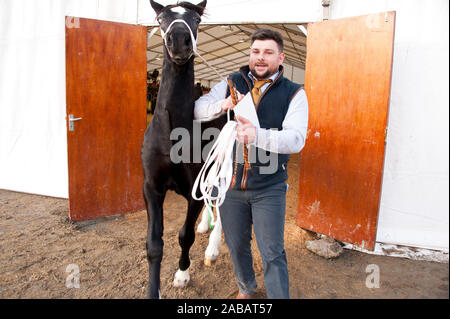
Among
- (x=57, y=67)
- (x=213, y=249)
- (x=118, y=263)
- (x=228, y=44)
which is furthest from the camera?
(x=228, y=44)

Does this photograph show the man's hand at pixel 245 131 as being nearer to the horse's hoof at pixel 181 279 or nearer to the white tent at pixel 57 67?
the white tent at pixel 57 67

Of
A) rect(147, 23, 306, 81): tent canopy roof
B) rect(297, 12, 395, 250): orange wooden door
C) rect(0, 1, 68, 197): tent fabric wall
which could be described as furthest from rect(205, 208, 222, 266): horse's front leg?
rect(147, 23, 306, 81): tent canopy roof

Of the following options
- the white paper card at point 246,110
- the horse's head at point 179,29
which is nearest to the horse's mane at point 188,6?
the horse's head at point 179,29

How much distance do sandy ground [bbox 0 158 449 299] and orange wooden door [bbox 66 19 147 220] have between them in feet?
1.10

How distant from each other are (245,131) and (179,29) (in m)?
0.85

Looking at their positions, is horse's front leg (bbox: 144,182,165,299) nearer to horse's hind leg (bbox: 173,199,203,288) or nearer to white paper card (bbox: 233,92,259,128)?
horse's hind leg (bbox: 173,199,203,288)

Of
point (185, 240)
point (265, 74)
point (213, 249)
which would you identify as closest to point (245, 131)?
point (265, 74)

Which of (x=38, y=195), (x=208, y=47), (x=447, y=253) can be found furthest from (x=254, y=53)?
(x=208, y=47)

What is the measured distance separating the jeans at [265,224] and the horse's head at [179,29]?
3.01 feet

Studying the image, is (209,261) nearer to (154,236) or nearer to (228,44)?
(154,236)

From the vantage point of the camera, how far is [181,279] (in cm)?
244

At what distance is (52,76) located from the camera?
4.29 metres

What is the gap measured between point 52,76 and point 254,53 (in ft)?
12.5
